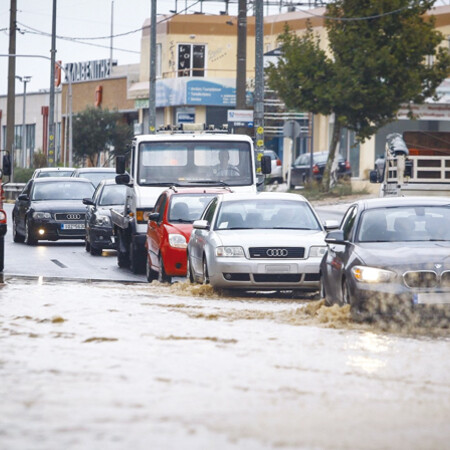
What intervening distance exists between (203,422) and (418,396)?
6.16ft

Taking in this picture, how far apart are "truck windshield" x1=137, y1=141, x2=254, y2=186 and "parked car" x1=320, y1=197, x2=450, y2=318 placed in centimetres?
943

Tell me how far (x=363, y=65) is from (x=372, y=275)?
3416 centimetres

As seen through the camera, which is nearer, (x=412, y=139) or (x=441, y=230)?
(x=441, y=230)

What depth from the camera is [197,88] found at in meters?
69.8

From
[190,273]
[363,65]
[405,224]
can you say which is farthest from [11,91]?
[405,224]

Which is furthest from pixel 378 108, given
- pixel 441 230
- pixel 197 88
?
pixel 441 230

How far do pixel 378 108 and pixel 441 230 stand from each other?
33.4m

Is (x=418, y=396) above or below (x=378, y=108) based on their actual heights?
below

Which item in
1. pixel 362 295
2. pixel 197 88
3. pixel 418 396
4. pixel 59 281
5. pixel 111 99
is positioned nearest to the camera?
pixel 418 396

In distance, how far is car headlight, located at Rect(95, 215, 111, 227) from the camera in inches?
1068

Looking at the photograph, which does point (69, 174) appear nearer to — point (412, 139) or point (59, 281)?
point (412, 139)

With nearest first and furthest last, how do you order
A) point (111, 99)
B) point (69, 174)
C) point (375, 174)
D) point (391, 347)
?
point (391, 347) → point (375, 174) → point (69, 174) → point (111, 99)

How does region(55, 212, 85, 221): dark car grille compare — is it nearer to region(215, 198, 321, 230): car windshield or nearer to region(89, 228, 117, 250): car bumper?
region(89, 228, 117, 250): car bumper

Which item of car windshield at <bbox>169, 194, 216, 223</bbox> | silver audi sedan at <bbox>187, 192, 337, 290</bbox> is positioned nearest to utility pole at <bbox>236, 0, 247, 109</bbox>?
car windshield at <bbox>169, 194, 216, 223</bbox>
